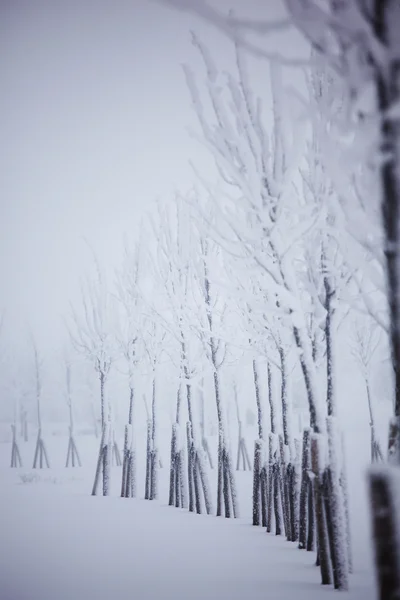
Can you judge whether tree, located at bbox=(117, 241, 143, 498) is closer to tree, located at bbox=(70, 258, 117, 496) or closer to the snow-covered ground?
tree, located at bbox=(70, 258, 117, 496)

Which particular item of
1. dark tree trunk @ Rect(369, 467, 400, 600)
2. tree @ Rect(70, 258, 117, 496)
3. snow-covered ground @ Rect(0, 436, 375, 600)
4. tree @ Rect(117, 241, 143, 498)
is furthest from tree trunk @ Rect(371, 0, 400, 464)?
tree @ Rect(70, 258, 117, 496)

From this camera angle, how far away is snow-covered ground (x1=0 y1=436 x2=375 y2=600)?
3332mm

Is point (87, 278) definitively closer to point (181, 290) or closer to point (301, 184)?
point (181, 290)

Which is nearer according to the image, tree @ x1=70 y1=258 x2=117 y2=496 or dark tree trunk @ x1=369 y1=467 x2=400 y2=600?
dark tree trunk @ x1=369 y1=467 x2=400 y2=600

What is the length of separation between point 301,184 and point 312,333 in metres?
Answer: 2.04

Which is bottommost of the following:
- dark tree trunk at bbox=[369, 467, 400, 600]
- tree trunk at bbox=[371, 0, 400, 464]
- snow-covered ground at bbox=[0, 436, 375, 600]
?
snow-covered ground at bbox=[0, 436, 375, 600]

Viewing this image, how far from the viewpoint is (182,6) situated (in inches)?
83.4

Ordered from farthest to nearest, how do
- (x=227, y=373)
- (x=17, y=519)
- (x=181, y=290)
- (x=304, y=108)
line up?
(x=227, y=373) < (x=181, y=290) < (x=17, y=519) < (x=304, y=108)

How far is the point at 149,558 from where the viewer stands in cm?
429

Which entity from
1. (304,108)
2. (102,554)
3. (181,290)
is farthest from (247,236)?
(181,290)

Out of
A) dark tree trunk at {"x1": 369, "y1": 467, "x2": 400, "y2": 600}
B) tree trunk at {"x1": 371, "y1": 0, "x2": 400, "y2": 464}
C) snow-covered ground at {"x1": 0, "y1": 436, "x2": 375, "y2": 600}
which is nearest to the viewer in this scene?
dark tree trunk at {"x1": 369, "y1": 467, "x2": 400, "y2": 600}

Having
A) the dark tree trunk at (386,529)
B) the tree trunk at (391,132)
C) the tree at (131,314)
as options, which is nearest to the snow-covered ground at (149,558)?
the dark tree trunk at (386,529)

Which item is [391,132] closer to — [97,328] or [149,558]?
[149,558]

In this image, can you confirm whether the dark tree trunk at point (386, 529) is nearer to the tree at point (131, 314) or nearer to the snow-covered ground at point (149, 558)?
the snow-covered ground at point (149, 558)
